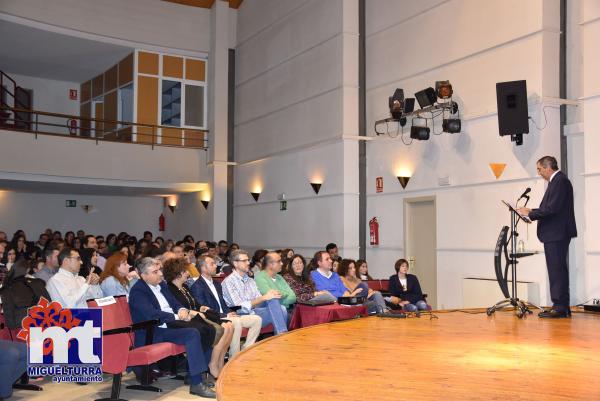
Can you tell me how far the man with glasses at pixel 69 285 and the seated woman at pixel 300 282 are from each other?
94.3 inches

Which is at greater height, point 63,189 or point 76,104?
point 76,104

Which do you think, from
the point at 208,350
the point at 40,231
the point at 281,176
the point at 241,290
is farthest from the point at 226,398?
the point at 40,231

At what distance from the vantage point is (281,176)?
14508 millimetres

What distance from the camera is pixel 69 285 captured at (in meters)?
6.19

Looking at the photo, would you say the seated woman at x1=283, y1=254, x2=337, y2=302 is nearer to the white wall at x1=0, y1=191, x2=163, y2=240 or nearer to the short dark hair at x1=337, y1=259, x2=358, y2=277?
the short dark hair at x1=337, y1=259, x2=358, y2=277

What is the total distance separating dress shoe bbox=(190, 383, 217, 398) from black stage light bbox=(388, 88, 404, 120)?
6508 mm

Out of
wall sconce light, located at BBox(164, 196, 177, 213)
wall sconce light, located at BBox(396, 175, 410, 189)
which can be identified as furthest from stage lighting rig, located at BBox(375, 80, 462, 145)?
wall sconce light, located at BBox(164, 196, 177, 213)

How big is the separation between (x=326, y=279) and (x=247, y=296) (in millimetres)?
1337

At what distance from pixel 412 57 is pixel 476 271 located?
3.87 m

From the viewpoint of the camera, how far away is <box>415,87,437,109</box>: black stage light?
33.8 feet

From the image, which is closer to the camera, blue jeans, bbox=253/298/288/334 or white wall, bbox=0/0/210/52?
blue jeans, bbox=253/298/288/334

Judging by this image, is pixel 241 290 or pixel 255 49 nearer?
pixel 241 290

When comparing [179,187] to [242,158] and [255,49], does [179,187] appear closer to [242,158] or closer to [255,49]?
[242,158]

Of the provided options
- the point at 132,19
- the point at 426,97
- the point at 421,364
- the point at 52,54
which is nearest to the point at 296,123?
the point at 426,97
